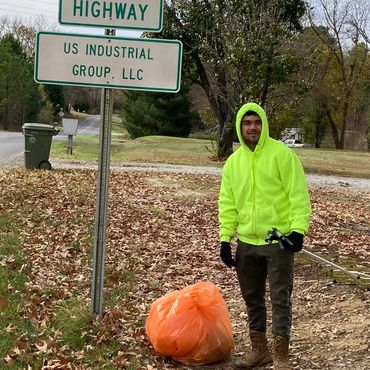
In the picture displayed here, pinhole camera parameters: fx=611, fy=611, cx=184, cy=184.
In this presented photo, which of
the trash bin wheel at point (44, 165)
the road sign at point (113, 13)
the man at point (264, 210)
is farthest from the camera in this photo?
the trash bin wheel at point (44, 165)

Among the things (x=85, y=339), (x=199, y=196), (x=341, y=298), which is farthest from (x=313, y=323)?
(x=199, y=196)

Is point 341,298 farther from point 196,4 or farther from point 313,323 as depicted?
point 196,4

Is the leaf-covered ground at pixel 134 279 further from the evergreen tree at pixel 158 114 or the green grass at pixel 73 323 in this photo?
the evergreen tree at pixel 158 114

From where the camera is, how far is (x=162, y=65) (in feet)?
14.8

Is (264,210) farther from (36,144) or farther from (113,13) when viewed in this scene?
(36,144)

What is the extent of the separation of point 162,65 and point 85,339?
83.6 inches

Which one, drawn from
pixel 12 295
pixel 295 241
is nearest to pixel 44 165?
pixel 12 295

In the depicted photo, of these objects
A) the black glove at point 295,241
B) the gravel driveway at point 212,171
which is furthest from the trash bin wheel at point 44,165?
the black glove at point 295,241

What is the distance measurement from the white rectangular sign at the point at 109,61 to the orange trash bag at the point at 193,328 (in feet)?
5.13

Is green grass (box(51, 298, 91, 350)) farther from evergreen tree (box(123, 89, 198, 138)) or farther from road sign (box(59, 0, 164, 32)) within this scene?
evergreen tree (box(123, 89, 198, 138))

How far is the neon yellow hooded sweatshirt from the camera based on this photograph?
12.6 feet

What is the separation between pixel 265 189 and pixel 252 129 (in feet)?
1.34

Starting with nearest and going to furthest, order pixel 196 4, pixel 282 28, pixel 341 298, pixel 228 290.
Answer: pixel 341 298
pixel 228 290
pixel 282 28
pixel 196 4

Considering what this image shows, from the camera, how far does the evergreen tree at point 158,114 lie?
47750mm
